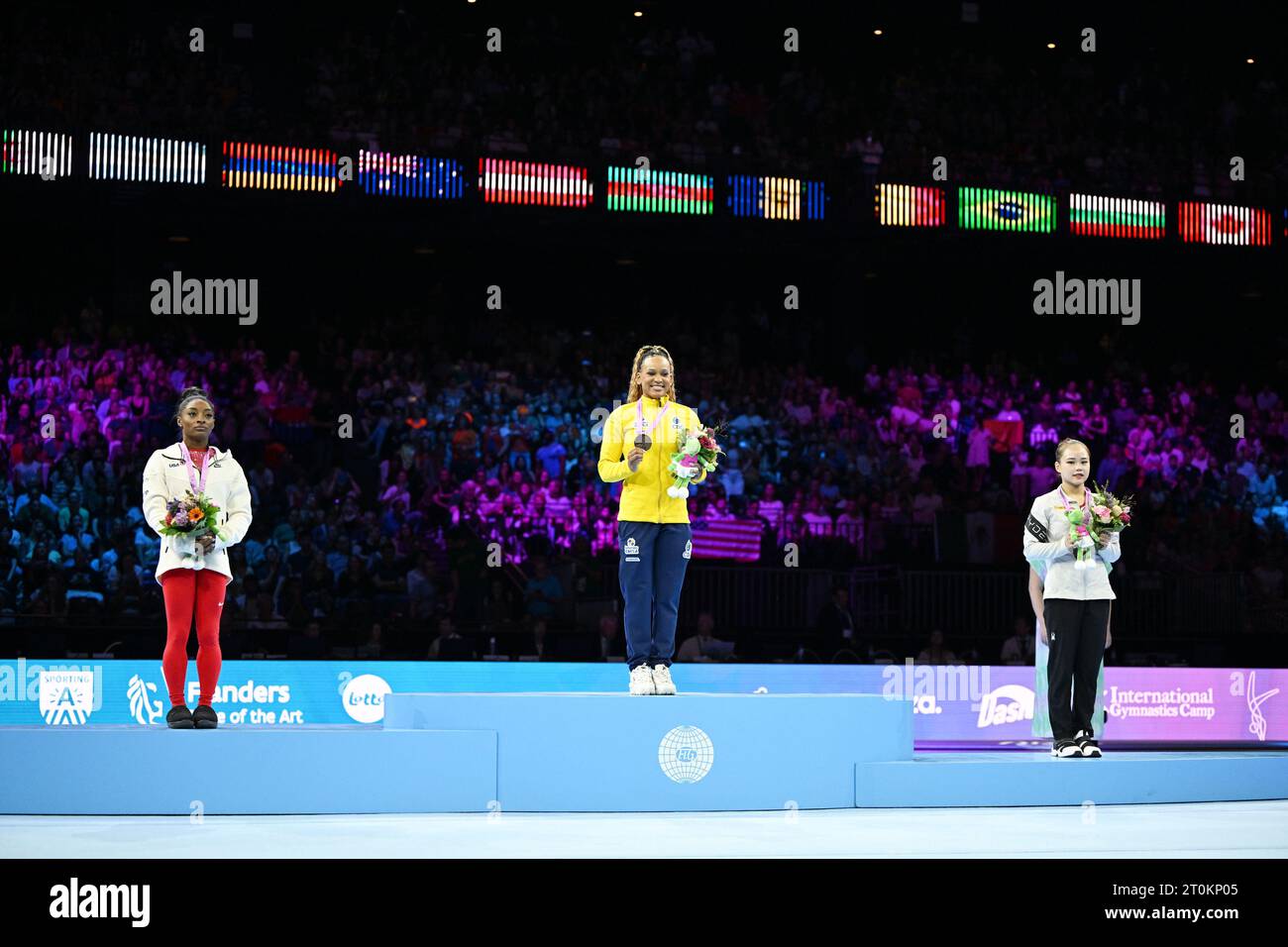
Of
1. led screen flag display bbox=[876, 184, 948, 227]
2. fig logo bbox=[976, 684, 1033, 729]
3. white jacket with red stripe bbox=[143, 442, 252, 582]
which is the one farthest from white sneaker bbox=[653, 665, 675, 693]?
led screen flag display bbox=[876, 184, 948, 227]

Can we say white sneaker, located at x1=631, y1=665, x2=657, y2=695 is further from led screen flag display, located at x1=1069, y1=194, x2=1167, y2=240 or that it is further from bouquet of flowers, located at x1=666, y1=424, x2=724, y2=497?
led screen flag display, located at x1=1069, y1=194, x2=1167, y2=240

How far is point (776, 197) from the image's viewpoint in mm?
23297

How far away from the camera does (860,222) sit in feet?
76.8

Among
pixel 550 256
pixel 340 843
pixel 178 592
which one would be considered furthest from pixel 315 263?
pixel 340 843

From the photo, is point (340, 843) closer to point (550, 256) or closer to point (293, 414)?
point (293, 414)

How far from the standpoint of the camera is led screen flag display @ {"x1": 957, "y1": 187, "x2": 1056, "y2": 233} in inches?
928

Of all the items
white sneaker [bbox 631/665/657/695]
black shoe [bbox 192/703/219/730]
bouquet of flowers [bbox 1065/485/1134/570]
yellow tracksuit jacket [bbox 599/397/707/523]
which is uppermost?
yellow tracksuit jacket [bbox 599/397/707/523]

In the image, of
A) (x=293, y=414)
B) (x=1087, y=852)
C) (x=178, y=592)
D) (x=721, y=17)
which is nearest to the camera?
(x=1087, y=852)

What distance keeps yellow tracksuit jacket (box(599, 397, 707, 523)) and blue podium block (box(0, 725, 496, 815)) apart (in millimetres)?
1864

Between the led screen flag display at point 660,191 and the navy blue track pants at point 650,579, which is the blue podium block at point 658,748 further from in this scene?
the led screen flag display at point 660,191

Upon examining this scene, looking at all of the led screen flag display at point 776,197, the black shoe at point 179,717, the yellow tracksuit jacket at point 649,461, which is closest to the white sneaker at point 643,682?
the yellow tracksuit jacket at point 649,461

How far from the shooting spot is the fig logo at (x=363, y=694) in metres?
13.8

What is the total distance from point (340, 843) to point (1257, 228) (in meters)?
22.0

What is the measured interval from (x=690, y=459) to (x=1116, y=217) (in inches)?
705
